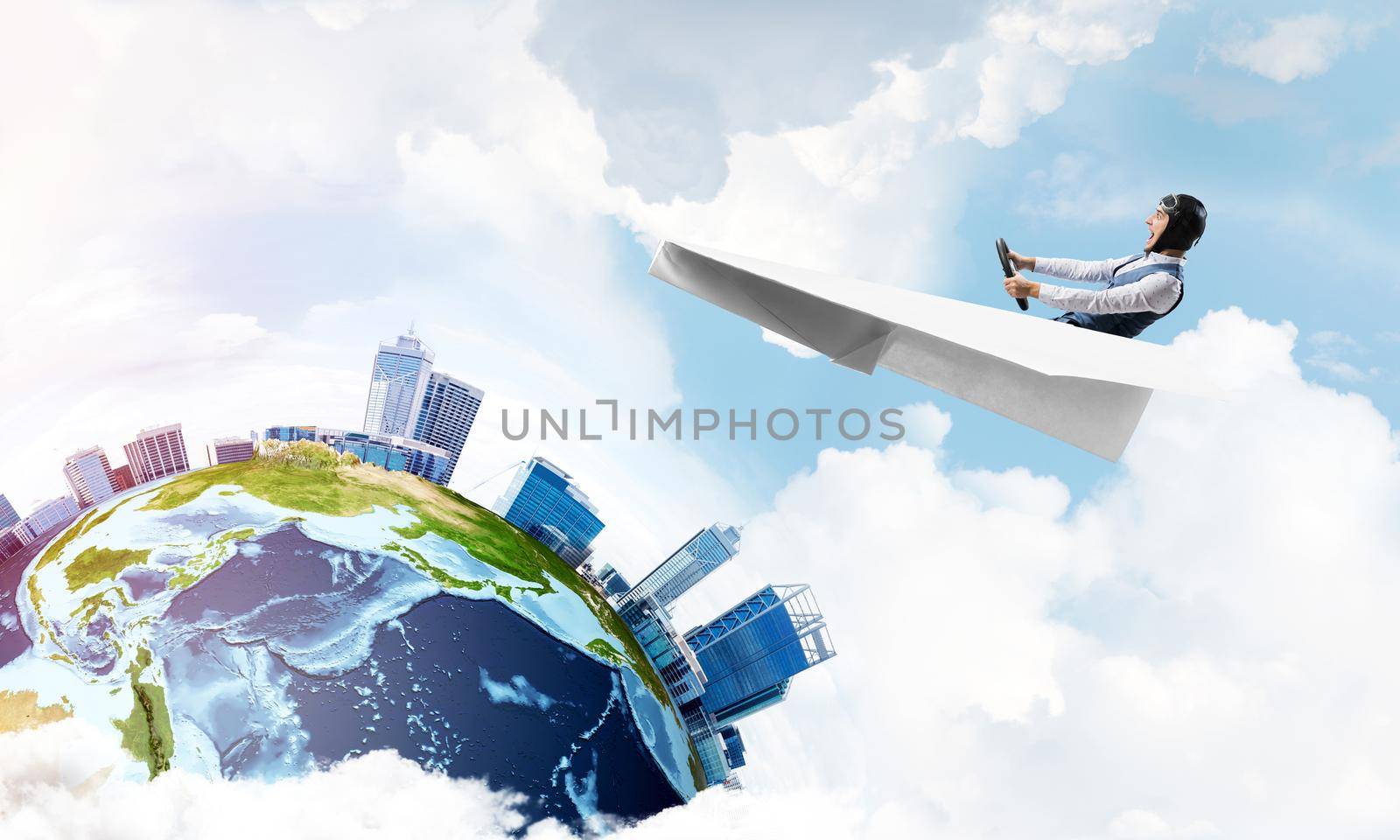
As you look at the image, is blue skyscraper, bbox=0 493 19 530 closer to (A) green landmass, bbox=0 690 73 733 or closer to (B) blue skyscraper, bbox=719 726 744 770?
(A) green landmass, bbox=0 690 73 733

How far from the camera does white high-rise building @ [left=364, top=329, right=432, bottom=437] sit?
24.4 ft

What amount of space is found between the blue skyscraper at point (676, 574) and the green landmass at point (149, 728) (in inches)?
138

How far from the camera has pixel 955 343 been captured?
8.51 feet

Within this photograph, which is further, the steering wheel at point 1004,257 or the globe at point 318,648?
the globe at point 318,648

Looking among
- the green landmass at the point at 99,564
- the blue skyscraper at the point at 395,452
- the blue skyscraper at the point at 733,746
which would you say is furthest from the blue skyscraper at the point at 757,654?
the green landmass at the point at 99,564

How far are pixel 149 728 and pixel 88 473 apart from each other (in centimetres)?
267

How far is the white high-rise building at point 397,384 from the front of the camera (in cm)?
743

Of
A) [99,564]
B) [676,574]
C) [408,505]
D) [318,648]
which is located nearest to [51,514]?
[99,564]

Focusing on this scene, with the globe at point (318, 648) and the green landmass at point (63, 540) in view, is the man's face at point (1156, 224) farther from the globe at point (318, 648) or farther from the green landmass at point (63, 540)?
the green landmass at point (63, 540)

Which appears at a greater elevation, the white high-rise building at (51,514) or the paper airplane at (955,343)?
the paper airplane at (955,343)

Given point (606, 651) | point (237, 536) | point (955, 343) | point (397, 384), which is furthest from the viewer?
point (397, 384)

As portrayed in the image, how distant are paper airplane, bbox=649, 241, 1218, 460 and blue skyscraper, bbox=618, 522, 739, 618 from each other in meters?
4.83

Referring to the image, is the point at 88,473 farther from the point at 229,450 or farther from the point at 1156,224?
the point at 1156,224

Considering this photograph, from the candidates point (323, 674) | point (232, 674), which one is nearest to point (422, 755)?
point (323, 674)
